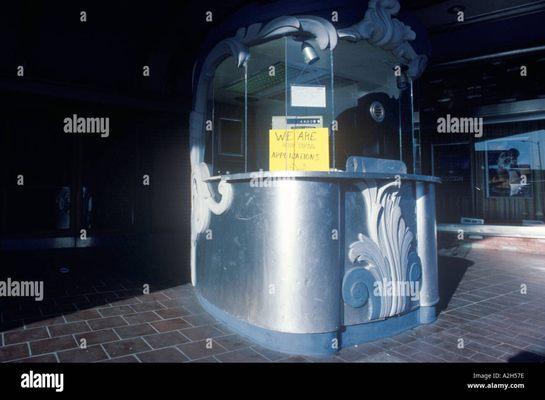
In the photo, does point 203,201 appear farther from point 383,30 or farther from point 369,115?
point 369,115

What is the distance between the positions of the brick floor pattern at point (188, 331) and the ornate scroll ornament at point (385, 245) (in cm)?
37

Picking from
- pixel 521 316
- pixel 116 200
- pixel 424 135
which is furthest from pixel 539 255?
pixel 116 200

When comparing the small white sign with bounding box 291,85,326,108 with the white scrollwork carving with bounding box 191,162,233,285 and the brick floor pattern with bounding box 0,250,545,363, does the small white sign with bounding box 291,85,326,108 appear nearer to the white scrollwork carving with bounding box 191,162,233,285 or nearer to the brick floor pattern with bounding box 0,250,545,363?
the white scrollwork carving with bounding box 191,162,233,285

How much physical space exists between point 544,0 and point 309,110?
4.81m

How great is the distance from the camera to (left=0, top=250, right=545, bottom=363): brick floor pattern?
2.93m

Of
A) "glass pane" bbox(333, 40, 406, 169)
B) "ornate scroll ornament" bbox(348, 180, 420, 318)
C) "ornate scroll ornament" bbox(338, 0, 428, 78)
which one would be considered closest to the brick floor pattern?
"ornate scroll ornament" bbox(348, 180, 420, 318)

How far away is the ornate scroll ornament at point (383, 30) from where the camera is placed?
3.87 meters

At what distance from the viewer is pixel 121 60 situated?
6.62m

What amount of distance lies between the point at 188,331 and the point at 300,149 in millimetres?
2064

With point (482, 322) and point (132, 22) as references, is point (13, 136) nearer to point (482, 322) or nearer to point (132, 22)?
point (132, 22)

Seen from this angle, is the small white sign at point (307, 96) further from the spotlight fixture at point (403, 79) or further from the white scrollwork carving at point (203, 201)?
the spotlight fixture at point (403, 79)

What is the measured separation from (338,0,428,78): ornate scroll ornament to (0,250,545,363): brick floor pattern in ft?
10.2

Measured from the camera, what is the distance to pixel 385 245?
11.1 ft

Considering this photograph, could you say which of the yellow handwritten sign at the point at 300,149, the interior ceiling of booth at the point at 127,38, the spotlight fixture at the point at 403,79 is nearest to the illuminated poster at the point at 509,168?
the interior ceiling of booth at the point at 127,38
